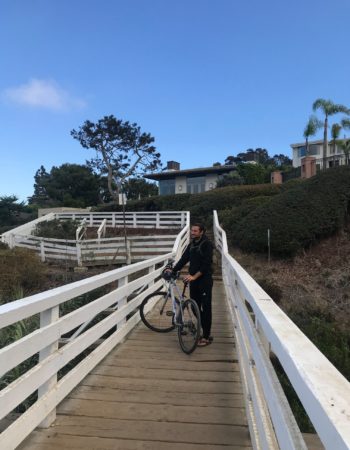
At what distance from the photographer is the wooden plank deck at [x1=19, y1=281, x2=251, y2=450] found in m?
3.43

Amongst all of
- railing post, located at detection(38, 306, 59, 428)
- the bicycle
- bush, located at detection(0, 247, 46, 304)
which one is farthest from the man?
bush, located at detection(0, 247, 46, 304)

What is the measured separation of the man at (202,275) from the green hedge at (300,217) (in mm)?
12045

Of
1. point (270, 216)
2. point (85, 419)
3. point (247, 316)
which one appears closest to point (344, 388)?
point (247, 316)

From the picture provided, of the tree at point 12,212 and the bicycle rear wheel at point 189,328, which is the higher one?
the tree at point 12,212

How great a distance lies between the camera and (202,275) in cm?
646

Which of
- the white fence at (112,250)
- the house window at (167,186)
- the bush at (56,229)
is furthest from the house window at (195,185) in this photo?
→ the white fence at (112,250)

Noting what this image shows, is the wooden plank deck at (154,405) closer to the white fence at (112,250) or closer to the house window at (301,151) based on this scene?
the white fence at (112,250)

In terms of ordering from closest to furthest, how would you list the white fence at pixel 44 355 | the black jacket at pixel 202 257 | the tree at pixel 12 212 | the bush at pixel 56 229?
1. the white fence at pixel 44 355
2. the black jacket at pixel 202 257
3. the bush at pixel 56 229
4. the tree at pixel 12 212

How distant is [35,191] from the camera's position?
106 meters

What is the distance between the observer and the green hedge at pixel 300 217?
18.1 m

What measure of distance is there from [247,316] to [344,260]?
14.0 m

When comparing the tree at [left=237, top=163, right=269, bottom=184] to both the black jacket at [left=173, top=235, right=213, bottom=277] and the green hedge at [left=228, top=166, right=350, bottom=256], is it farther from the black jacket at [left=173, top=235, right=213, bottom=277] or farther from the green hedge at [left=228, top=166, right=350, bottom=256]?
the black jacket at [left=173, top=235, right=213, bottom=277]

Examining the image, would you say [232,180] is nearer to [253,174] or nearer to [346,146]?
[253,174]

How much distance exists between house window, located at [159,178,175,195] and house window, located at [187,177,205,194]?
2171 millimetres
